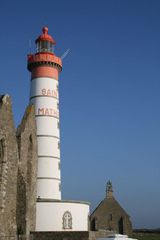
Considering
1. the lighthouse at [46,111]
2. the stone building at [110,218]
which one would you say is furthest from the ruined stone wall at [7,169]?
the stone building at [110,218]

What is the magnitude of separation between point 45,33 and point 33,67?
328 cm

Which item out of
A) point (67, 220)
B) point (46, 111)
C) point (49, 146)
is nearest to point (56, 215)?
point (67, 220)

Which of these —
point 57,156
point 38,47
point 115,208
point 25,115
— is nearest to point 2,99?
point 25,115

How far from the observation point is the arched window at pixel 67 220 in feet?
81.2

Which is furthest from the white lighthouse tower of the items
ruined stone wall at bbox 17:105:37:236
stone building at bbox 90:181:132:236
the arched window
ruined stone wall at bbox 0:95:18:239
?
stone building at bbox 90:181:132:236

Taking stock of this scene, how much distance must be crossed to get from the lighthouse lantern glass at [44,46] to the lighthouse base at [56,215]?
40.1ft

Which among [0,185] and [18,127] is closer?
[0,185]

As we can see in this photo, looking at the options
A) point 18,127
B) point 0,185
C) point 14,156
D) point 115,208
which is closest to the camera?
point 0,185

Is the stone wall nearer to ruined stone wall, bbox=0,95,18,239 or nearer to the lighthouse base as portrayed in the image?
ruined stone wall, bbox=0,95,18,239

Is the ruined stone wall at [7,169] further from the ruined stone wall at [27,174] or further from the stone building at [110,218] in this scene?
the stone building at [110,218]

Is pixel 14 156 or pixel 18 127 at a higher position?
pixel 18 127

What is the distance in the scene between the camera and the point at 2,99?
20.2 m

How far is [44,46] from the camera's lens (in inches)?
1235

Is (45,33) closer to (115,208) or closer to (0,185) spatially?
(0,185)
